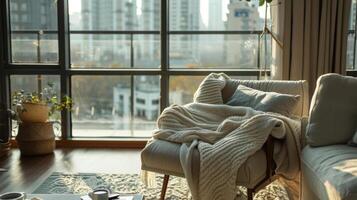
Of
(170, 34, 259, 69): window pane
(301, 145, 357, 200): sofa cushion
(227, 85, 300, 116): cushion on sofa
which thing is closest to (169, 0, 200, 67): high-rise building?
(170, 34, 259, 69): window pane

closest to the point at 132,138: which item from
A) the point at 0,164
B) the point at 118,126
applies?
the point at 118,126

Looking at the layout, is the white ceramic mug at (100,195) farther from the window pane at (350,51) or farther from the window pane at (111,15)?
the window pane at (350,51)

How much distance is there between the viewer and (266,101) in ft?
10.1

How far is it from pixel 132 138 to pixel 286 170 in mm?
2250

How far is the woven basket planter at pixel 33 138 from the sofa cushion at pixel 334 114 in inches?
102

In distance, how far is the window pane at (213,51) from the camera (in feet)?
14.7

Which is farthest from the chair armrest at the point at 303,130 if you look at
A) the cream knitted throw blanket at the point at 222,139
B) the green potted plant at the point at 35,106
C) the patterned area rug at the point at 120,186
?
the green potted plant at the point at 35,106

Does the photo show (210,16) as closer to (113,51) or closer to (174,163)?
(113,51)

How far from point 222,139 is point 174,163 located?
333mm

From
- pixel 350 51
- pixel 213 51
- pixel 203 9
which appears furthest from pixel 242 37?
pixel 350 51

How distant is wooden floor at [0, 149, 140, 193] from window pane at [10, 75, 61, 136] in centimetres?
42

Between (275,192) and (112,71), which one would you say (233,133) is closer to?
(275,192)

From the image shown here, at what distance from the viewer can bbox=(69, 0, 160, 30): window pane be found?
4.54 meters

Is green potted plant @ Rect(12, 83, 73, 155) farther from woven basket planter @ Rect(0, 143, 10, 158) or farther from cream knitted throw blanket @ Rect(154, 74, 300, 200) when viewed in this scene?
cream knitted throw blanket @ Rect(154, 74, 300, 200)
